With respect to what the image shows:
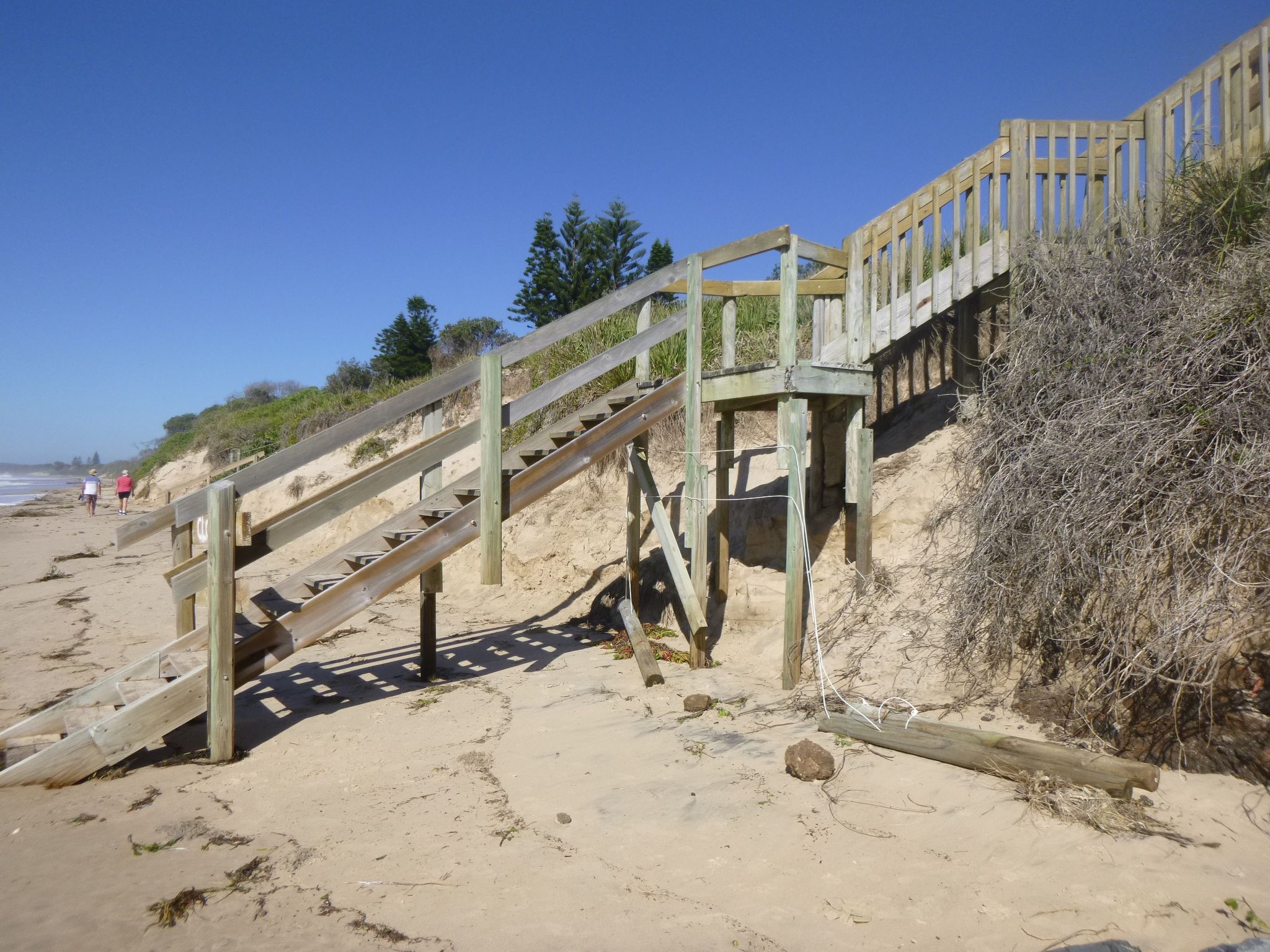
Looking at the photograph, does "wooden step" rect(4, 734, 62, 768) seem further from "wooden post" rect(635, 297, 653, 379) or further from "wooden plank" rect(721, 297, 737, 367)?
"wooden plank" rect(721, 297, 737, 367)

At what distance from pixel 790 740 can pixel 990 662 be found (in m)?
1.41

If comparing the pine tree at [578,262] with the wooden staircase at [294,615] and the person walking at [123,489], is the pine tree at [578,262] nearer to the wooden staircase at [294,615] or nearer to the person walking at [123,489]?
the person walking at [123,489]

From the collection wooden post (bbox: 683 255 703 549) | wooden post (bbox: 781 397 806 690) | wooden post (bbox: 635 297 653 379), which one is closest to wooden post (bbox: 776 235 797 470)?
wooden post (bbox: 781 397 806 690)

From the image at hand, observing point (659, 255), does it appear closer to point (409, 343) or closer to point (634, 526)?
point (409, 343)

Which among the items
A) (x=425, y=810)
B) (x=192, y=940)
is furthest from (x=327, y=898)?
(x=425, y=810)

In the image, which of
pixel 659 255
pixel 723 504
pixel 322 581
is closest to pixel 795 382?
pixel 723 504

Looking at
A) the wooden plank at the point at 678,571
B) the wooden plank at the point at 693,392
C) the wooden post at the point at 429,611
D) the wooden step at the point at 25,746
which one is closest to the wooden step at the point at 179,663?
the wooden step at the point at 25,746

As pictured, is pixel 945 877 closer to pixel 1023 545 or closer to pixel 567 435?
pixel 1023 545

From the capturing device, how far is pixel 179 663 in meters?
5.89

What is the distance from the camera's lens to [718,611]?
8.02 meters

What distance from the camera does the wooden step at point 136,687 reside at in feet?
18.1

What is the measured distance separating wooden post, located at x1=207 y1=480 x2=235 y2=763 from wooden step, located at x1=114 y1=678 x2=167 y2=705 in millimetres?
541

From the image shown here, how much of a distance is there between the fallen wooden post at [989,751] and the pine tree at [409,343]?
30325 millimetres

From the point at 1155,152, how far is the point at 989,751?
17.7ft
